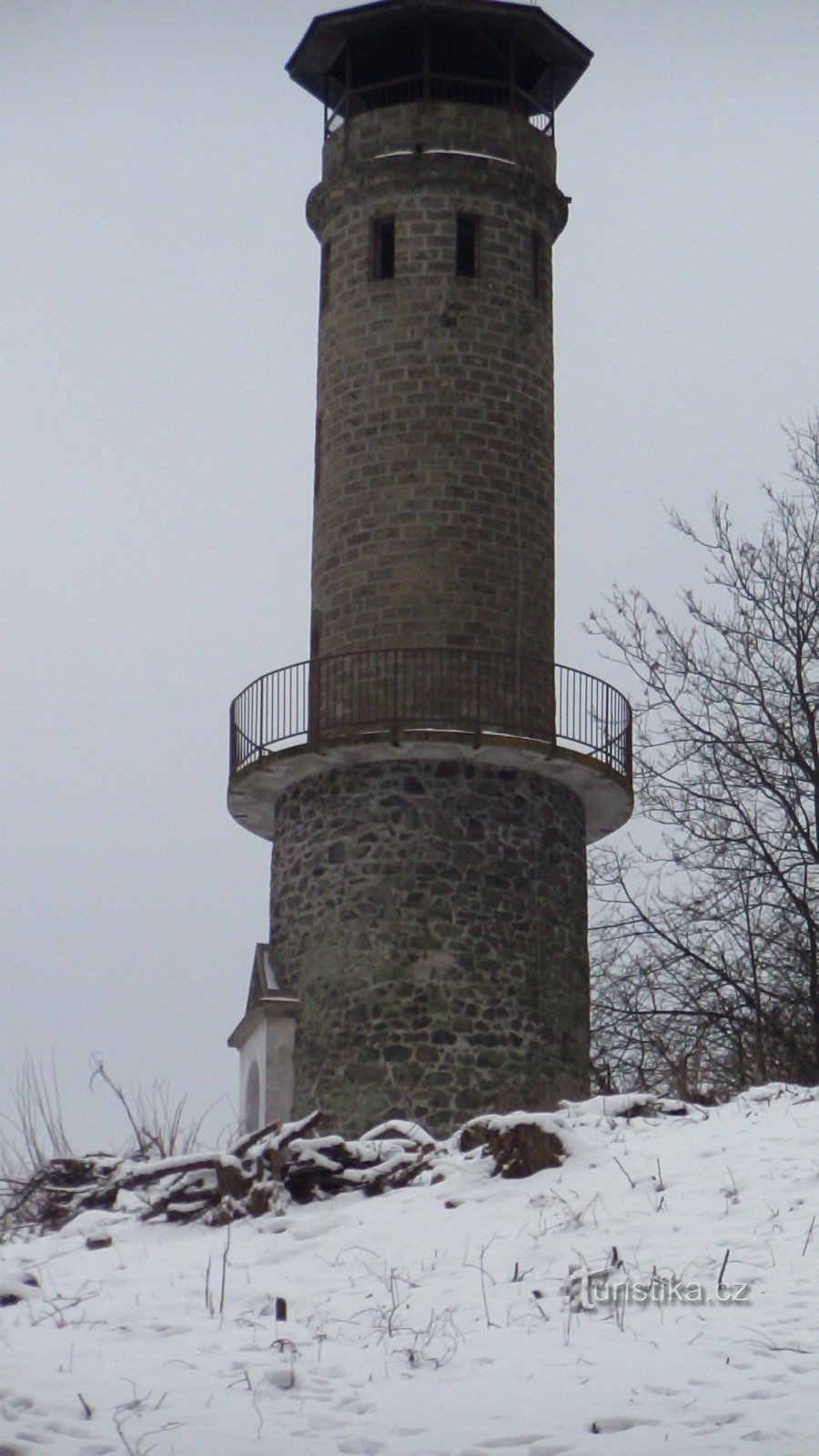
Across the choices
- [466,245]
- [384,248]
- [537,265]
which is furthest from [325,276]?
[537,265]

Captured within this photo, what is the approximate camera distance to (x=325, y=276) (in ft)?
80.0

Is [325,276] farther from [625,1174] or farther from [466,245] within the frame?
[625,1174]

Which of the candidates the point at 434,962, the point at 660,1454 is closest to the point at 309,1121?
the point at 660,1454

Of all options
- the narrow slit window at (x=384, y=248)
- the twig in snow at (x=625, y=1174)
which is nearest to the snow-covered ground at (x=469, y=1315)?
the twig in snow at (x=625, y=1174)

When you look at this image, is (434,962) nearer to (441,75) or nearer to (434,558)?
(434,558)

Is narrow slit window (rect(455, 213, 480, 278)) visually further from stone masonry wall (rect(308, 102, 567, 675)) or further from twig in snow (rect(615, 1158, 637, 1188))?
twig in snow (rect(615, 1158, 637, 1188))

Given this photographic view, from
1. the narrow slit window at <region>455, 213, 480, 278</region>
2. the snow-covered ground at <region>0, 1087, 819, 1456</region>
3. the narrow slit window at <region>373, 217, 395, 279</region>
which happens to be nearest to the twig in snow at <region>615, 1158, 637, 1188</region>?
the snow-covered ground at <region>0, 1087, 819, 1456</region>

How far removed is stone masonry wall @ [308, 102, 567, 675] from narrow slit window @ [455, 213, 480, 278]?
0.10 m

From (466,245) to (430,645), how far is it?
15.1 feet

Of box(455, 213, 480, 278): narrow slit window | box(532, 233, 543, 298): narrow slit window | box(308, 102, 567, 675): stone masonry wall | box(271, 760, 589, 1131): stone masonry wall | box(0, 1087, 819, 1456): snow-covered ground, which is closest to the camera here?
box(0, 1087, 819, 1456): snow-covered ground

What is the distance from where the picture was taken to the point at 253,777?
22625mm

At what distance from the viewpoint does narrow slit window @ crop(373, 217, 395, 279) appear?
23672mm

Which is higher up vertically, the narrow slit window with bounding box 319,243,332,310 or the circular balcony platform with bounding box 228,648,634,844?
the narrow slit window with bounding box 319,243,332,310

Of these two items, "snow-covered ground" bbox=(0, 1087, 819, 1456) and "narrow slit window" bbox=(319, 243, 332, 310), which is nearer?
"snow-covered ground" bbox=(0, 1087, 819, 1456)
